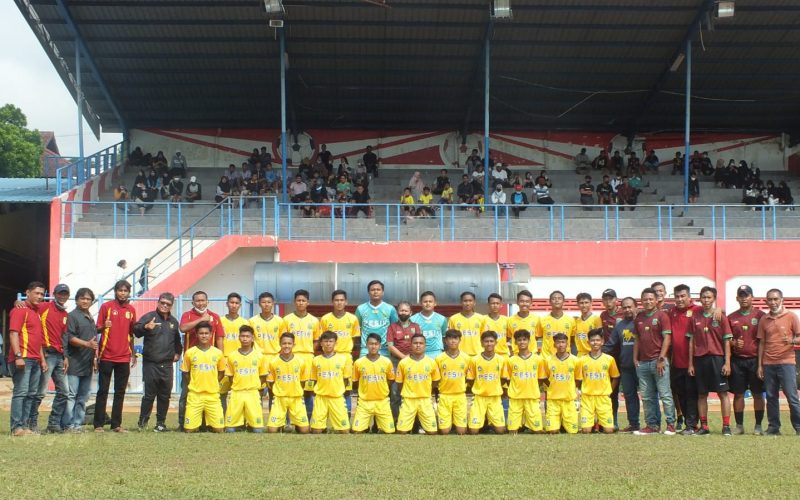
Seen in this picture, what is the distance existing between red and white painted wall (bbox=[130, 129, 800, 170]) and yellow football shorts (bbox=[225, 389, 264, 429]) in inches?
765

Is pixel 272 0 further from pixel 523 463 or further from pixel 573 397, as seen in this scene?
pixel 523 463

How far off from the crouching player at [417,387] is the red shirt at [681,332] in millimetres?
3006

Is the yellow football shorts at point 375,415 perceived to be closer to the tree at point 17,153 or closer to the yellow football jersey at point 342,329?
the yellow football jersey at point 342,329

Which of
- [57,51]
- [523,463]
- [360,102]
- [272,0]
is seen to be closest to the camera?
[523,463]

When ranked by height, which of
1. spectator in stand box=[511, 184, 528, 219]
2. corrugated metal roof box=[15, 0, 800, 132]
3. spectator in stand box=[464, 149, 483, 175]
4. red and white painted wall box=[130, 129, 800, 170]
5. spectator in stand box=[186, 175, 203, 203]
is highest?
corrugated metal roof box=[15, 0, 800, 132]

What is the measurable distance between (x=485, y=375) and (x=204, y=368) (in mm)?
3560

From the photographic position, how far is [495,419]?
12812 mm

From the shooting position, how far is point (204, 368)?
12.7m

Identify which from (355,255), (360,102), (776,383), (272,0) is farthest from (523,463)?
(360,102)

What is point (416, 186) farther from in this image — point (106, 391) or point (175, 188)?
point (106, 391)

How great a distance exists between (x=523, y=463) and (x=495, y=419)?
11.4 ft

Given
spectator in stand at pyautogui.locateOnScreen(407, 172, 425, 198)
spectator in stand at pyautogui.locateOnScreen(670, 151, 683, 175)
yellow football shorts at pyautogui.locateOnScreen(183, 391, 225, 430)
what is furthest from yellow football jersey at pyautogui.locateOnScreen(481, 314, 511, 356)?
spectator in stand at pyautogui.locateOnScreen(670, 151, 683, 175)

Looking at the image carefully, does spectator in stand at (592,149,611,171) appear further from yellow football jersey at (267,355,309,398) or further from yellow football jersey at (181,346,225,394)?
yellow football jersey at (181,346,225,394)

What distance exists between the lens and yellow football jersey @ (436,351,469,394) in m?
12.8
